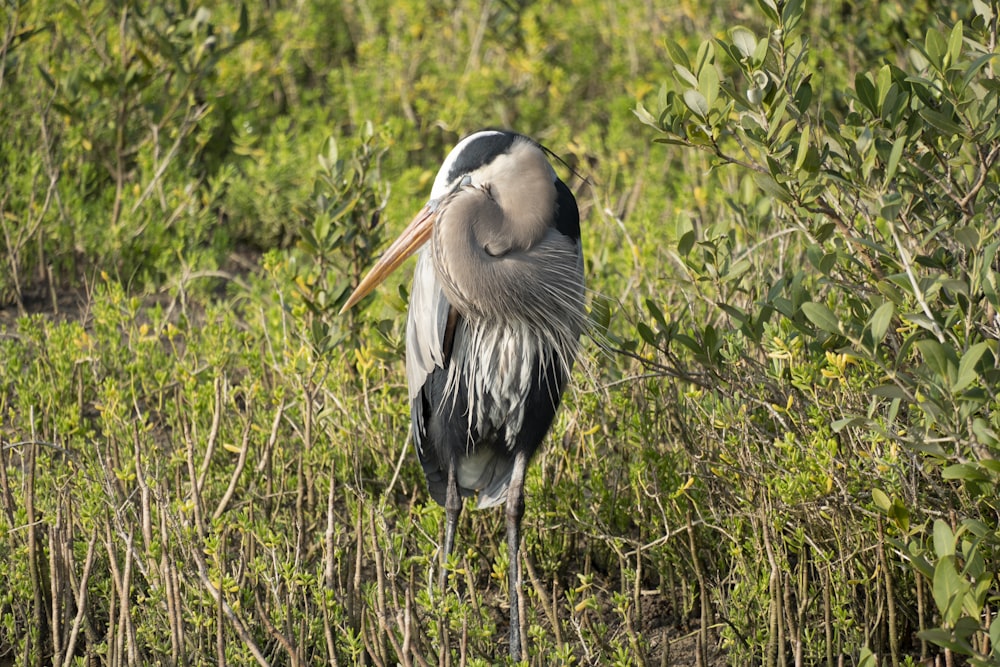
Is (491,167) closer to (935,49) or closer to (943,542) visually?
(935,49)

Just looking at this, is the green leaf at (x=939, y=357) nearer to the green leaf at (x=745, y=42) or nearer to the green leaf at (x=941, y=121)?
the green leaf at (x=941, y=121)

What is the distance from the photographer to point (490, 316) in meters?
2.91

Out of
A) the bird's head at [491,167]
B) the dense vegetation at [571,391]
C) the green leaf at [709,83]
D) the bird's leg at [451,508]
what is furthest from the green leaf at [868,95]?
the bird's leg at [451,508]

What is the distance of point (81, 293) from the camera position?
4312mm

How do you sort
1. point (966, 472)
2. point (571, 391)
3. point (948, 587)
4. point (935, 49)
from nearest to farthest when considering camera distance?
1. point (948, 587)
2. point (966, 472)
3. point (935, 49)
4. point (571, 391)

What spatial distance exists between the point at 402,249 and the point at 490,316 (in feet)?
0.88

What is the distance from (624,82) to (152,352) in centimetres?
297

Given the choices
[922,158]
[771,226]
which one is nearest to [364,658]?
[922,158]

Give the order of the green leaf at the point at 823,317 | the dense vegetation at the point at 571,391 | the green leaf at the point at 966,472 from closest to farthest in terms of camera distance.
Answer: the green leaf at the point at 966,472 → the green leaf at the point at 823,317 → the dense vegetation at the point at 571,391

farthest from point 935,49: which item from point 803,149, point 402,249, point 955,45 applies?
point 402,249

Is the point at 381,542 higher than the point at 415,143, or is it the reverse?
the point at 415,143

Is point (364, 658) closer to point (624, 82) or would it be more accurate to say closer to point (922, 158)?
point (922, 158)

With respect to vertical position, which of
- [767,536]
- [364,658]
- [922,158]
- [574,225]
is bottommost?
[364,658]

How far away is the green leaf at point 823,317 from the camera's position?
220 centimetres
